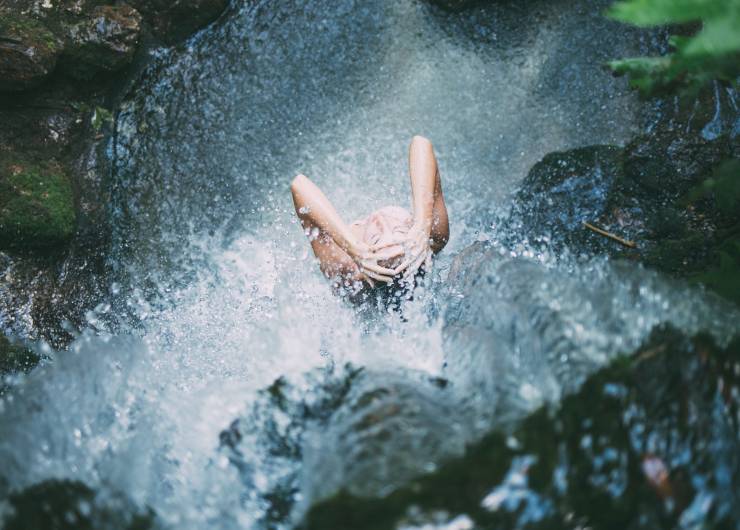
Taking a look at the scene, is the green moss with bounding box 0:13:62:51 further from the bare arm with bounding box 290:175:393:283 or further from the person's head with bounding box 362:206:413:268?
the person's head with bounding box 362:206:413:268

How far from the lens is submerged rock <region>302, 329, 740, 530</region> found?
79.5 inches

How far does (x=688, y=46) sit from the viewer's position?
2.09 meters

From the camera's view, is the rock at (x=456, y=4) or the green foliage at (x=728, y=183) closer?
the green foliage at (x=728, y=183)

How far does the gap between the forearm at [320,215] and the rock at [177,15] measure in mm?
1696

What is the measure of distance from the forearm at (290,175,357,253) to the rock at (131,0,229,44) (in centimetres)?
170

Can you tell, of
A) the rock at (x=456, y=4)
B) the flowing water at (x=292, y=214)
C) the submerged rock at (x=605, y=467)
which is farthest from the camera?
the rock at (x=456, y=4)

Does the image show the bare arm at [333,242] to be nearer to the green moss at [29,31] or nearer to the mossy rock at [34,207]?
the mossy rock at [34,207]

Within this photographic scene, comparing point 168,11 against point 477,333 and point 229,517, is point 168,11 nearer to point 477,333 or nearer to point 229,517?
point 477,333

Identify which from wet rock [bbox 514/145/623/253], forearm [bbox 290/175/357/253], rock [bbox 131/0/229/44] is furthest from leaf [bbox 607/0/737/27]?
rock [bbox 131/0/229/44]

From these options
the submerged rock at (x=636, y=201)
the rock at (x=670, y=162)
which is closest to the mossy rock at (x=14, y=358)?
the submerged rock at (x=636, y=201)

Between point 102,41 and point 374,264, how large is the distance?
2574 mm

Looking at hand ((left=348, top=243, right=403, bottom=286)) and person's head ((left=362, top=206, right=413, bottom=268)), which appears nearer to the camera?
hand ((left=348, top=243, right=403, bottom=286))

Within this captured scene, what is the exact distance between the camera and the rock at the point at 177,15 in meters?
4.47

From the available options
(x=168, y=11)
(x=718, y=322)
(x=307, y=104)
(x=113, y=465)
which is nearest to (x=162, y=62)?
(x=168, y=11)
